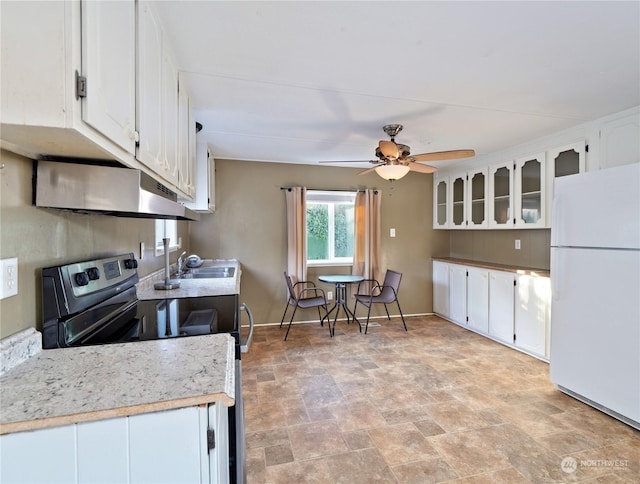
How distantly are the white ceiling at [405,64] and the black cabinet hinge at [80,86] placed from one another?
0.89 metres


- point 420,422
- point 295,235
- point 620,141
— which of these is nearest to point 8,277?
point 420,422

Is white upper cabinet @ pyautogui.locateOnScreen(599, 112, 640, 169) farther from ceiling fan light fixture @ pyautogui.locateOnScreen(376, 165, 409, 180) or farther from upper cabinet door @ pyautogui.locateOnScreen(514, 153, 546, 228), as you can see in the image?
ceiling fan light fixture @ pyautogui.locateOnScreen(376, 165, 409, 180)

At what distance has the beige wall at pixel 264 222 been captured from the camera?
4.23 m

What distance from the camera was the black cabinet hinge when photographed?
0.77 m

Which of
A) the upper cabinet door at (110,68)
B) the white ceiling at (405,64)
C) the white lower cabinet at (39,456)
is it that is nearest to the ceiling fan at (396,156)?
the white ceiling at (405,64)

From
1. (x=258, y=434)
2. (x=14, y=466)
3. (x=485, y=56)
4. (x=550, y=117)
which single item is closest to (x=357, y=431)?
(x=258, y=434)

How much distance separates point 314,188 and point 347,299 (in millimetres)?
1644

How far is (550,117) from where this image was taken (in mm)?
2727

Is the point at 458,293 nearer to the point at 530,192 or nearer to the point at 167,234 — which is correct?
the point at 530,192

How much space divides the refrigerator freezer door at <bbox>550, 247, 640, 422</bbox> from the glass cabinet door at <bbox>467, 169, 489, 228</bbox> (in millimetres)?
1657

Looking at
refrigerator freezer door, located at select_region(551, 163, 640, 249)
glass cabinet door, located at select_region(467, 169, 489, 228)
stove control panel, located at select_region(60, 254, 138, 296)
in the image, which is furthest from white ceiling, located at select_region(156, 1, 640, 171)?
stove control panel, located at select_region(60, 254, 138, 296)

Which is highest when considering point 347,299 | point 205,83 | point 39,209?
point 205,83

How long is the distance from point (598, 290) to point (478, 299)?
1806mm

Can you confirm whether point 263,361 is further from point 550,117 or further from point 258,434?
point 550,117
